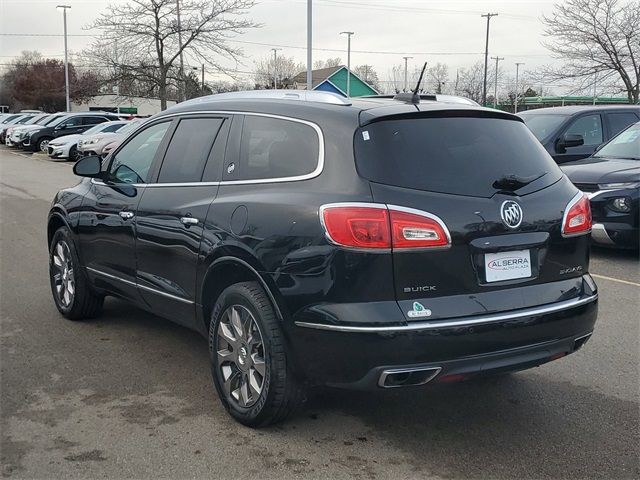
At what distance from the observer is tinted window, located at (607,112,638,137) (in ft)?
39.1

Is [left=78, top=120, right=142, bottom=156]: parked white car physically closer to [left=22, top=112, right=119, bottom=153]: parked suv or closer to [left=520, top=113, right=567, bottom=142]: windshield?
[left=22, top=112, right=119, bottom=153]: parked suv

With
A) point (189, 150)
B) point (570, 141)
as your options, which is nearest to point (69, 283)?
point (189, 150)

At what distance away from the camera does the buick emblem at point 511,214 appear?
11.6ft

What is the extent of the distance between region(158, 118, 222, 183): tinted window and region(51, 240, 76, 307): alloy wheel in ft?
5.36

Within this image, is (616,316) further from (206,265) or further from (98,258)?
(98,258)

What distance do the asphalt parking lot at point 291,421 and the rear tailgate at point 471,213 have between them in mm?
795

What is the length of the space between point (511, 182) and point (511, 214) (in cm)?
22

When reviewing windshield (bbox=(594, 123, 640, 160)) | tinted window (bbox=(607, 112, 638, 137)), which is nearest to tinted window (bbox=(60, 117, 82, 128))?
tinted window (bbox=(607, 112, 638, 137))

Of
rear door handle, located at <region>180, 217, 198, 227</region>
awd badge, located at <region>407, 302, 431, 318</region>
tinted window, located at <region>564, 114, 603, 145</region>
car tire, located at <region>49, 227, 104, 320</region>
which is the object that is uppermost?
tinted window, located at <region>564, 114, 603, 145</region>

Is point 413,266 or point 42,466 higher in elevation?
point 413,266

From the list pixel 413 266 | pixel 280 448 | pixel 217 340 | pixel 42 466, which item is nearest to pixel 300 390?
pixel 280 448

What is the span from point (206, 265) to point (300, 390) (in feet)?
3.14

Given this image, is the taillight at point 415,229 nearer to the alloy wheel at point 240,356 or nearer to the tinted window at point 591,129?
the alloy wheel at point 240,356

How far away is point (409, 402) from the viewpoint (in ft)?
14.0
